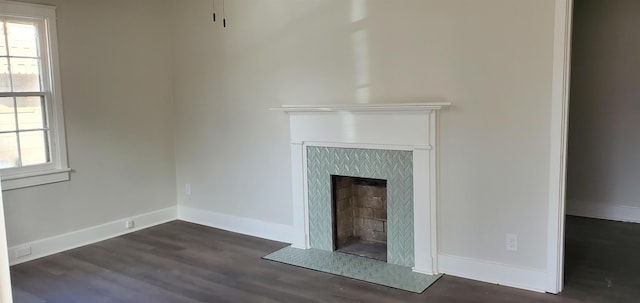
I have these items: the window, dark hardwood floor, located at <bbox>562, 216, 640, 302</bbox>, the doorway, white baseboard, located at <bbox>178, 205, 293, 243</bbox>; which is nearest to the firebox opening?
white baseboard, located at <bbox>178, 205, 293, 243</bbox>

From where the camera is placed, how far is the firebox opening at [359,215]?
13.9ft

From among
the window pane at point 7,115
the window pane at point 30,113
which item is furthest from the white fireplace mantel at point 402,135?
the window pane at point 7,115

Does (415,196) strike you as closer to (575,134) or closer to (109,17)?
(575,134)

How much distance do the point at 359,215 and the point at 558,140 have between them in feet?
6.06

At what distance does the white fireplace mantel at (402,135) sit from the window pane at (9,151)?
2.39 metres

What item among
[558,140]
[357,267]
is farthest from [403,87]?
[357,267]

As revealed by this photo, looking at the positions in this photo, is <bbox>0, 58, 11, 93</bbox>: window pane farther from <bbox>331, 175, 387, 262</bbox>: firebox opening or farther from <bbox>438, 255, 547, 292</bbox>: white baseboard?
<bbox>438, 255, 547, 292</bbox>: white baseboard

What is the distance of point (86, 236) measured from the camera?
4.72 meters

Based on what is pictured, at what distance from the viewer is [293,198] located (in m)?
4.43

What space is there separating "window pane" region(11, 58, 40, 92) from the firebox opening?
8.99ft

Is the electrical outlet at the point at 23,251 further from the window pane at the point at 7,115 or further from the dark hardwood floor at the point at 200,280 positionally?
the window pane at the point at 7,115

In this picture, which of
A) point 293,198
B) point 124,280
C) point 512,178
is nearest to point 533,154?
point 512,178

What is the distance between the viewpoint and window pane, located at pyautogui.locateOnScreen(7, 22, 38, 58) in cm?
415

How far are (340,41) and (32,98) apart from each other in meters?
2.73
